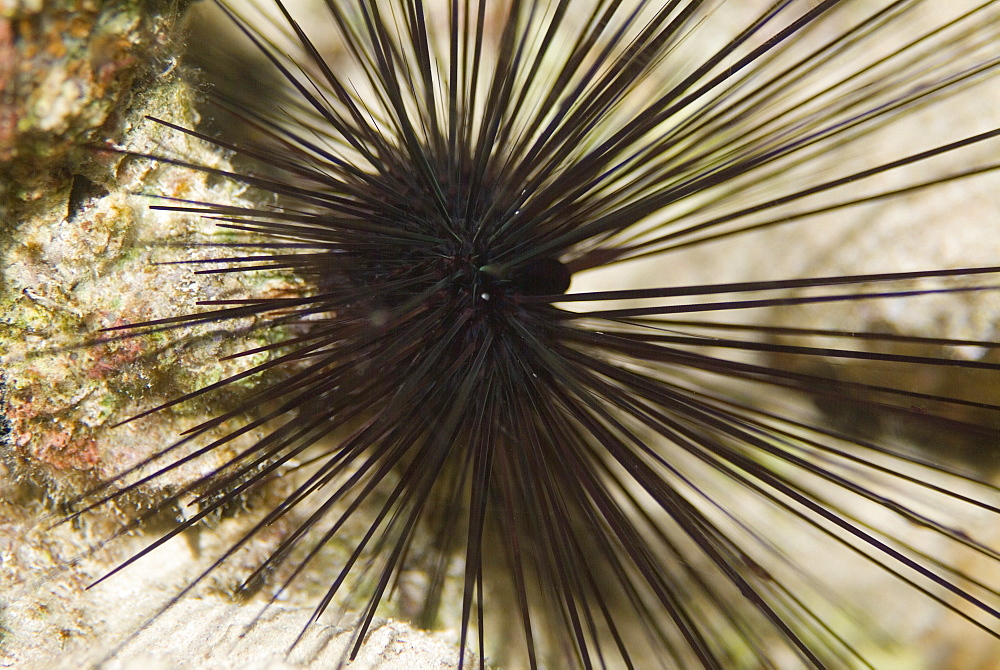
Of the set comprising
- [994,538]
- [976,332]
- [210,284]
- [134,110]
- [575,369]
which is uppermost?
[134,110]

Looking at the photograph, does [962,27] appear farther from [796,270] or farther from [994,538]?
[994,538]

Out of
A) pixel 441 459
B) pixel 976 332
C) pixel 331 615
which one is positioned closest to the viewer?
pixel 441 459

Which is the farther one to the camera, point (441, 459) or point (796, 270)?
point (796, 270)

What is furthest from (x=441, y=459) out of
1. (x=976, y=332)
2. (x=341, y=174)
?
(x=976, y=332)

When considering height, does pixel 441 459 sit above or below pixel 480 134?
below

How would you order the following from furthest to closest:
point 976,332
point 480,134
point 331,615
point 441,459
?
point 331,615 → point 976,332 → point 480,134 → point 441,459

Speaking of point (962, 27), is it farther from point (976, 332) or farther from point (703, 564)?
point (703, 564)
